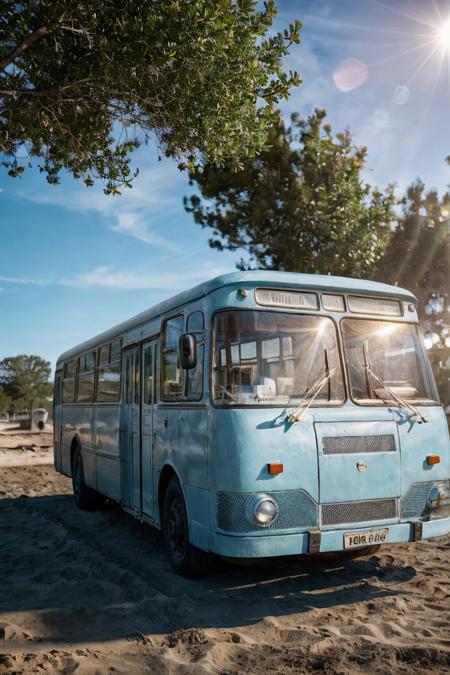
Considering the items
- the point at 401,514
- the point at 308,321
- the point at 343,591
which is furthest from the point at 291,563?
the point at 308,321

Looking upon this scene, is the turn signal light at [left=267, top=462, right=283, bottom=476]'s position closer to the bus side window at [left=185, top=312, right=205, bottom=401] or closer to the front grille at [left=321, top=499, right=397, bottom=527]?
the front grille at [left=321, top=499, right=397, bottom=527]

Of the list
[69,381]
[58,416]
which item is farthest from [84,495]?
[58,416]

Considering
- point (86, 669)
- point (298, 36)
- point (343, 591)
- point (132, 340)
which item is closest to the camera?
point (86, 669)

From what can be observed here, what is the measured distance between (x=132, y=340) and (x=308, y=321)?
11.4 ft

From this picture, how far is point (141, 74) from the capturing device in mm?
8039

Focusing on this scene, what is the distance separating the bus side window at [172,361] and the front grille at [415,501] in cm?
249

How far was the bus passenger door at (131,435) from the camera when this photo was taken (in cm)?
853

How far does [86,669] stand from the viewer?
436cm

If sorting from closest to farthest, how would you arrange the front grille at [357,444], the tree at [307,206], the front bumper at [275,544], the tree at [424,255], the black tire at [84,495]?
the front bumper at [275,544]
the front grille at [357,444]
the black tire at [84,495]
the tree at [307,206]
the tree at [424,255]

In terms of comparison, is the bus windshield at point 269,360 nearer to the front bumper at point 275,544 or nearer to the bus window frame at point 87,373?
the front bumper at point 275,544

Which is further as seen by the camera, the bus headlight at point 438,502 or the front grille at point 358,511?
the bus headlight at point 438,502

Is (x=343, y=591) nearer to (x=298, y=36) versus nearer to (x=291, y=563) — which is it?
(x=291, y=563)

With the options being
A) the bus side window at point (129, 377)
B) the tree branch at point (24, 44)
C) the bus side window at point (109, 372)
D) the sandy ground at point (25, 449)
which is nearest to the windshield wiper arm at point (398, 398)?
the bus side window at point (129, 377)

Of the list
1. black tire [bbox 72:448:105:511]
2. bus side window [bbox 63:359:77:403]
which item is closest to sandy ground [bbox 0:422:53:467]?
bus side window [bbox 63:359:77:403]
